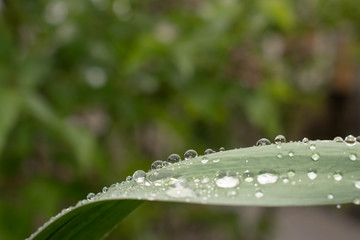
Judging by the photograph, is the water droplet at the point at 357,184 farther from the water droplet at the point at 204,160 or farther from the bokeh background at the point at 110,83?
the bokeh background at the point at 110,83

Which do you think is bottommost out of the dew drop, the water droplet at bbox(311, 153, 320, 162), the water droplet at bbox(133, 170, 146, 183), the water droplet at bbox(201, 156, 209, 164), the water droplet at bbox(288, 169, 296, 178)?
the dew drop

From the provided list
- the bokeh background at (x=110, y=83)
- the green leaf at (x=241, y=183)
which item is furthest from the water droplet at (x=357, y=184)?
the bokeh background at (x=110, y=83)

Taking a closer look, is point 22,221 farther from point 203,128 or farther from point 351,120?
point 351,120

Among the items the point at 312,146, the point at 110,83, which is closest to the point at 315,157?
the point at 312,146

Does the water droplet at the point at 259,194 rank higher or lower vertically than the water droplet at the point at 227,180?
lower

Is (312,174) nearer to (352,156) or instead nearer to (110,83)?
(352,156)

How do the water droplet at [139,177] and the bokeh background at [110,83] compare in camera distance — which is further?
the bokeh background at [110,83]

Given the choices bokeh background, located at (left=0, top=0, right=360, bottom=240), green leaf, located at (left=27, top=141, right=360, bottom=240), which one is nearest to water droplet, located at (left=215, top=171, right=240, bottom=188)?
green leaf, located at (left=27, top=141, right=360, bottom=240)

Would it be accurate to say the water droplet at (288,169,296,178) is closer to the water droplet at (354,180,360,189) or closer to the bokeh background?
the water droplet at (354,180,360,189)

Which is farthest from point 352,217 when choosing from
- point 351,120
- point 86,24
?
point 86,24
